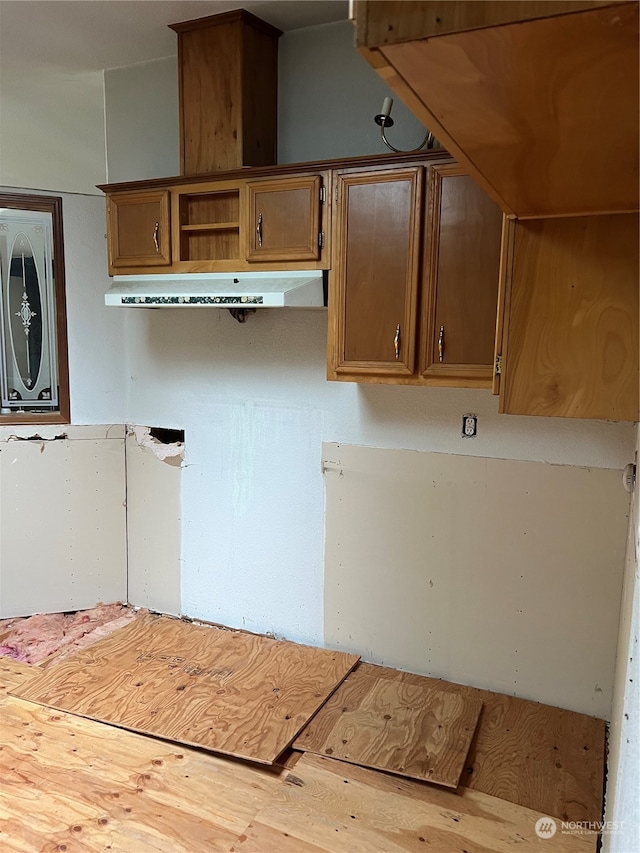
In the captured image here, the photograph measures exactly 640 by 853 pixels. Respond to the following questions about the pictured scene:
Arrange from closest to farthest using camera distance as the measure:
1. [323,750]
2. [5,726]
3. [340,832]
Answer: [340,832], [323,750], [5,726]

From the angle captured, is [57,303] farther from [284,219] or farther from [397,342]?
[397,342]

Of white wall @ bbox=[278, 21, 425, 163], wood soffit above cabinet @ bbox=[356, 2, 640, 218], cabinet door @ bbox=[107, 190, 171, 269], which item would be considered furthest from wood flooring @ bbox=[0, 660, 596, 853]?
white wall @ bbox=[278, 21, 425, 163]

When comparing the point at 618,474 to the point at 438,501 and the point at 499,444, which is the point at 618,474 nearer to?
the point at 499,444

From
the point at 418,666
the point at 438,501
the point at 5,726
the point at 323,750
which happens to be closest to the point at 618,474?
the point at 438,501

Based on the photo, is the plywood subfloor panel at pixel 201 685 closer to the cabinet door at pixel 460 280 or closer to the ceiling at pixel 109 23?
the cabinet door at pixel 460 280

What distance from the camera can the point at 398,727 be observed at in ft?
7.76

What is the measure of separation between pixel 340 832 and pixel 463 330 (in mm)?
1700

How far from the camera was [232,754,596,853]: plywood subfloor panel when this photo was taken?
1.85 m

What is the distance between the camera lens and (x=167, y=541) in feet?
11.0

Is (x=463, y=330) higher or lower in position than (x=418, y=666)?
higher

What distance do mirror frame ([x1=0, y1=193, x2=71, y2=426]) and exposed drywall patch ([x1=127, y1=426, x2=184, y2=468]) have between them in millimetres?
386

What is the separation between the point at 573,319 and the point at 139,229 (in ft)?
6.46

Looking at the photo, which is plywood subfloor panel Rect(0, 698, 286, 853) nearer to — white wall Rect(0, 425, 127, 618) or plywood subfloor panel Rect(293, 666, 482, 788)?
plywood subfloor panel Rect(293, 666, 482, 788)

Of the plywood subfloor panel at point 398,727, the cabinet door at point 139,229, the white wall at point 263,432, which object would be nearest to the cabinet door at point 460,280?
the white wall at point 263,432
